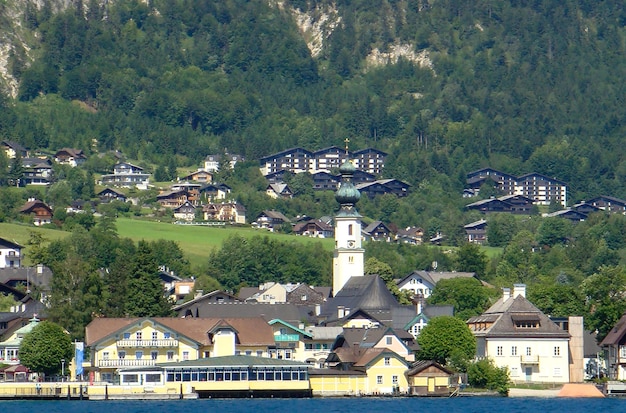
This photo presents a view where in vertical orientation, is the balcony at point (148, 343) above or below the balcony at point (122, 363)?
above

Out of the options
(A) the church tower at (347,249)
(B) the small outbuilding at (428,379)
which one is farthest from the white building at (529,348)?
(A) the church tower at (347,249)

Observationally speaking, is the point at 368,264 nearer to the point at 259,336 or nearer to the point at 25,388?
the point at 259,336

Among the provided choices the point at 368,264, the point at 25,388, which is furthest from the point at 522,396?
the point at 368,264

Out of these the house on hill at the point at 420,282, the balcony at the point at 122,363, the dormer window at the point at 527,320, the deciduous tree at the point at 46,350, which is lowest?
the balcony at the point at 122,363

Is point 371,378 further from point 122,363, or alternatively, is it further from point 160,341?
point 122,363

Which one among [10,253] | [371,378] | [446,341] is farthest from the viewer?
[10,253]

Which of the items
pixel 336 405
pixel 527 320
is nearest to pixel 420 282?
pixel 527 320

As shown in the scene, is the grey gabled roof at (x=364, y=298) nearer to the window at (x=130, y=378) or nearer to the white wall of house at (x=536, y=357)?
the white wall of house at (x=536, y=357)
